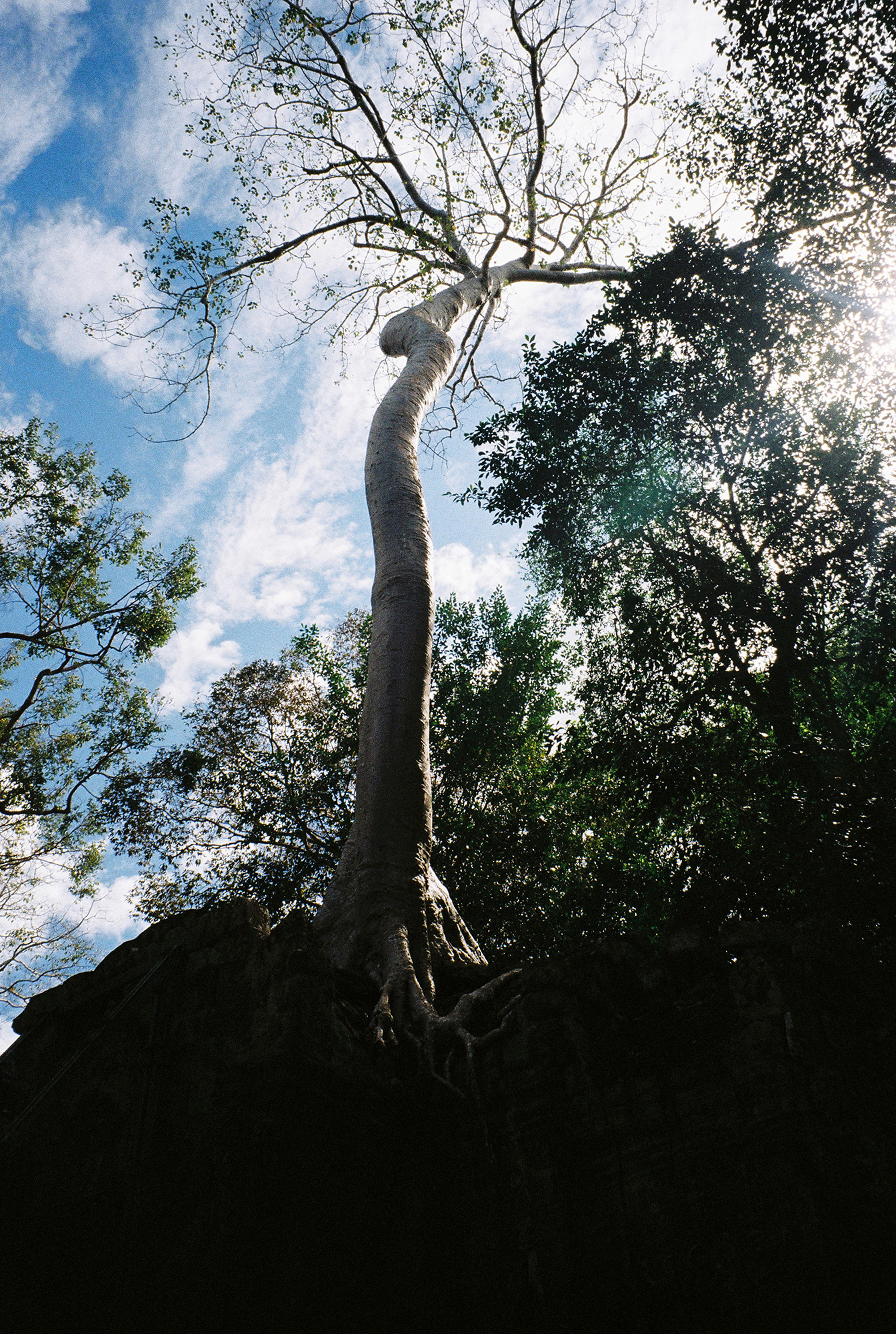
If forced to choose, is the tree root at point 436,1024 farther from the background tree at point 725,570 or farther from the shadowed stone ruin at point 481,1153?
the background tree at point 725,570

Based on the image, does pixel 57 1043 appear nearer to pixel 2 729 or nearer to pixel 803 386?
pixel 803 386

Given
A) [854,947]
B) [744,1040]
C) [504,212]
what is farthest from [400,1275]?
[504,212]

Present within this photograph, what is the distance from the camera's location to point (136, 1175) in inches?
90.3

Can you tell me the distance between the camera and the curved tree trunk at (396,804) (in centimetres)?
348

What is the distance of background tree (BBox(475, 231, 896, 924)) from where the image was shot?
15.2ft

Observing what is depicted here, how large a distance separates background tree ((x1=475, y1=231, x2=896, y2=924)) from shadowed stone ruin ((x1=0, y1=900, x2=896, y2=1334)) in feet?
4.46

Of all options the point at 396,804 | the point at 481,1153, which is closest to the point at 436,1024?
the point at 481,1153

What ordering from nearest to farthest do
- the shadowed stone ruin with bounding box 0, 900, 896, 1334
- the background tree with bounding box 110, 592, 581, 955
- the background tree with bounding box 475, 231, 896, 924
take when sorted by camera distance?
the shadowed stone ruin with bounding box 0, 900, 896, 1334
the background tree with bounding box 475, 231, 896, 924
the background tree with bounding box 110, 592, 581, 955

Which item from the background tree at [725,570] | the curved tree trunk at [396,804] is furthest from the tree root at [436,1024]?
the background tree at [725,570]

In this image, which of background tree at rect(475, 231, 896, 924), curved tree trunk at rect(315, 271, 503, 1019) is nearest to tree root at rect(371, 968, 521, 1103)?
curved tree trunk at rect(315, 271, 503, 1019)

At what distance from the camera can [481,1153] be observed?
246 cm

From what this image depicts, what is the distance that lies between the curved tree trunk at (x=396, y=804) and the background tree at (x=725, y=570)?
5.92ft

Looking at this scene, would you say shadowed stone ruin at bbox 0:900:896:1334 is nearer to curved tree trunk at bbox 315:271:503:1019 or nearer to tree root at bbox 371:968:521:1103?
tree root at bbox 371:968:521:1103

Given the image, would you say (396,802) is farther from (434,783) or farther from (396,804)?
(434,783)
